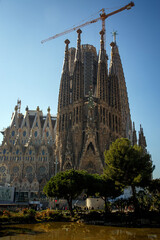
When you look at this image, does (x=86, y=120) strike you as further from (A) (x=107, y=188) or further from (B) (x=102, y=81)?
(A) (x=107, y=188)

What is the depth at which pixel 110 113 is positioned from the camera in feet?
229

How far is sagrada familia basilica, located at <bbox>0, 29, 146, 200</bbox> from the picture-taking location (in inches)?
2464

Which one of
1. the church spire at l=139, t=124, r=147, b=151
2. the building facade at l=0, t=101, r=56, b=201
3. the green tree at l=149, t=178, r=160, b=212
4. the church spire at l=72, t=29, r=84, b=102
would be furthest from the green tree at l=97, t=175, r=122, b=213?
the church spire at l=139, t=124, r=147, b=151

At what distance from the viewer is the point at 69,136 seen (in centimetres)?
6575

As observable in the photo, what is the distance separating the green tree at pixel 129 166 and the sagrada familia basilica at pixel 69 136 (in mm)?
26834

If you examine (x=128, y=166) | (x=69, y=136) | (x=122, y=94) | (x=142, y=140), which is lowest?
(x=128, y=166)

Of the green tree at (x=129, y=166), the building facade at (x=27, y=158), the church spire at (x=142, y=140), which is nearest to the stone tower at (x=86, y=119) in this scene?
the building facade at (x=27, y=158)

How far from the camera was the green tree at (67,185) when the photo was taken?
32.0 m

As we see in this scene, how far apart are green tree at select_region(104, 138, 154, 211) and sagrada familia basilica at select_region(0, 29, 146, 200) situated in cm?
2683

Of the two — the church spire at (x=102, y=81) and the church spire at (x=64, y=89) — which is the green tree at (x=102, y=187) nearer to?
the church spire at (x=102, y=81)

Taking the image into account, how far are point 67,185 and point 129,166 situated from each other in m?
8.58

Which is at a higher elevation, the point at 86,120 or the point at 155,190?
the point at 86,120

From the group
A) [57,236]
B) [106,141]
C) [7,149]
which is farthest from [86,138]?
[57,236]

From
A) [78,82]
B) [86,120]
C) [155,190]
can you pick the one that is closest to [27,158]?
[86,120]
